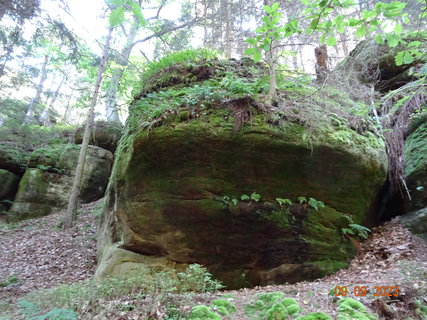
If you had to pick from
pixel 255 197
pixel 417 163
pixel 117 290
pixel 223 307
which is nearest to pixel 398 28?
pixel 255 197

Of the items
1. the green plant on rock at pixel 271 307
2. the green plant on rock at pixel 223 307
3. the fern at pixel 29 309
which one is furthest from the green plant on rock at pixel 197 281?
the fern at pixel 29 309

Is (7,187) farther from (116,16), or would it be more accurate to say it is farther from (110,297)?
(116,16)

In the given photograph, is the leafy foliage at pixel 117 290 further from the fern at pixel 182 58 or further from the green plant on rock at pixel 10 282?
the fern at pixel 182 58

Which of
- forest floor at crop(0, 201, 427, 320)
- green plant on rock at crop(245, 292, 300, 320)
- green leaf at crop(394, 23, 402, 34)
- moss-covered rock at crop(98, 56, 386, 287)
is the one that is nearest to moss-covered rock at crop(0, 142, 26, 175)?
forest floor at crop(0, 201, 427, 320)

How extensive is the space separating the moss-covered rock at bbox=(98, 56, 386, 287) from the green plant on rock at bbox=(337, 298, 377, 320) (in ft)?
6.14

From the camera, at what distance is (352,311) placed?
3211 millimetres

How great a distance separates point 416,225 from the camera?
A: 5.78 metres

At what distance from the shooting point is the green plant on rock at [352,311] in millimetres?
3105

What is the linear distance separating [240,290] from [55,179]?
33.9 feet

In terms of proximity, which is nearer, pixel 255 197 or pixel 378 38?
pixel 378 38

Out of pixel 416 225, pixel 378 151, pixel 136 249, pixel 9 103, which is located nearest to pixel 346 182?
pixel 378 151
